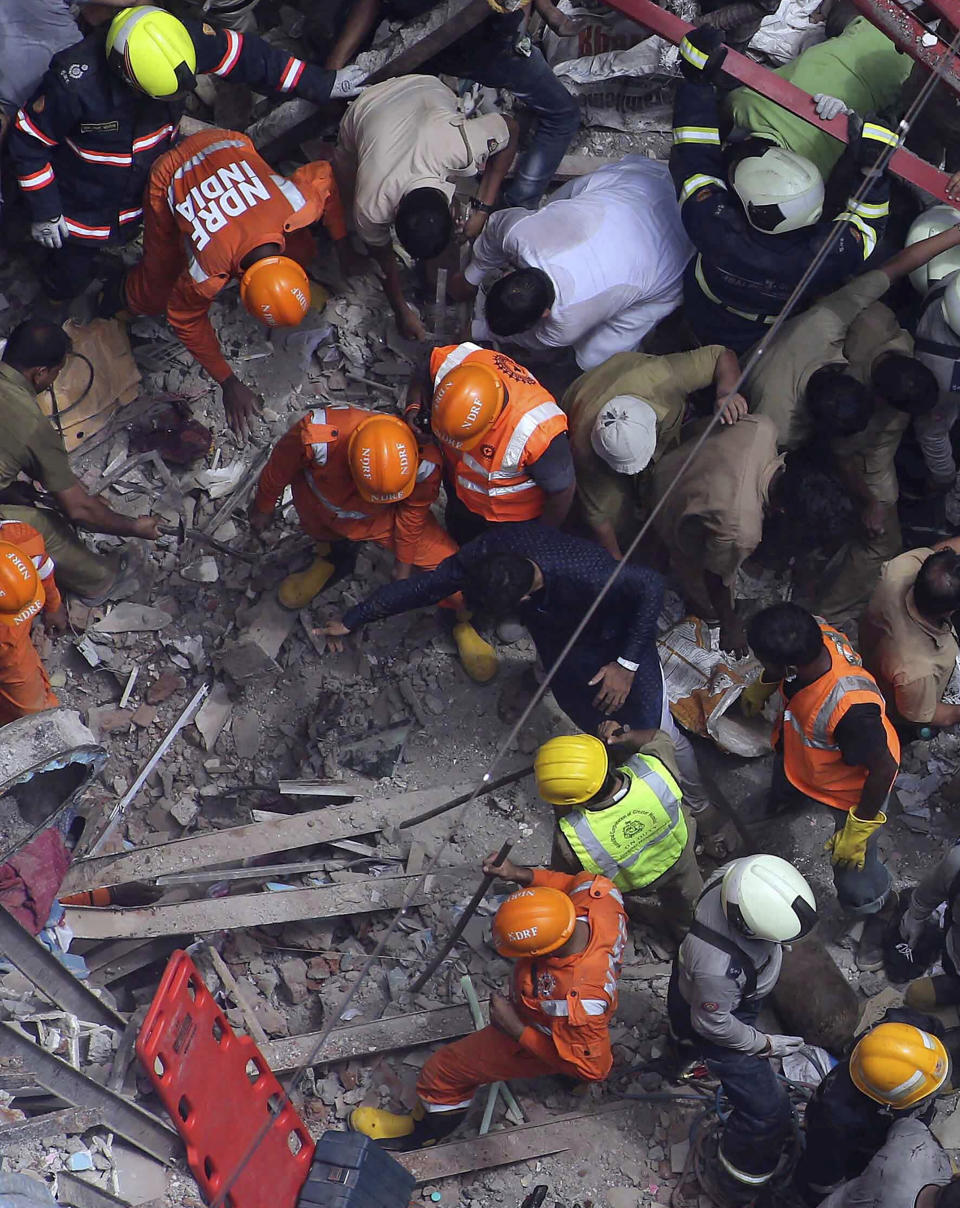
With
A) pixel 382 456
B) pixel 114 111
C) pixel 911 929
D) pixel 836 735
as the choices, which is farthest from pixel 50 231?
pixel 911 929

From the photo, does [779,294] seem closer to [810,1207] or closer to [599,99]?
[599,99]

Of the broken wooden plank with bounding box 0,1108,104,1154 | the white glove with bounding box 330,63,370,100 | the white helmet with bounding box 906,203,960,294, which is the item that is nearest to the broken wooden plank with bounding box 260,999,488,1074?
the broken wooden plank with bounding box 0,1108,104,1154

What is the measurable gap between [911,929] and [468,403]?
9.98ft

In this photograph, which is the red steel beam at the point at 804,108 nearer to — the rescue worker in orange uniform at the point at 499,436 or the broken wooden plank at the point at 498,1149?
the rescue worker in orange uniform at the point at 499,436

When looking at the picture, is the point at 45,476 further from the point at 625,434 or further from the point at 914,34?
the point at 914,34

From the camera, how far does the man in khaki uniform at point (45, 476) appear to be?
5938 millimetres

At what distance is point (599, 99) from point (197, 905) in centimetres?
485

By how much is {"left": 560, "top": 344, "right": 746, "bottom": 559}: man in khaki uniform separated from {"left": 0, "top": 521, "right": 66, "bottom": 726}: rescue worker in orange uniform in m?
2.47

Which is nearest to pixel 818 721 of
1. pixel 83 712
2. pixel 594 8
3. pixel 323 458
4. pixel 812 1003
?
pixel 812 1003

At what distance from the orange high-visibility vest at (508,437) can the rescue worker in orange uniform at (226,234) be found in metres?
0.91

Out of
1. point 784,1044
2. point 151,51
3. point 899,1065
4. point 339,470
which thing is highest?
point 151,51

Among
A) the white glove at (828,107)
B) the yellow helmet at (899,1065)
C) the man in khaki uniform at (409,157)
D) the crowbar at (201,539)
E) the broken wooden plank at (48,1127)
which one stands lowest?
the broken wooden plank at (48,1127)

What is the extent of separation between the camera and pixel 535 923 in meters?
4.85

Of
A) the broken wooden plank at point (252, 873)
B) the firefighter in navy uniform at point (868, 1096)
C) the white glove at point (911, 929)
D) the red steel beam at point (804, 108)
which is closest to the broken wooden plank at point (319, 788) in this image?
the broken wooden plank at point (252, 873)
